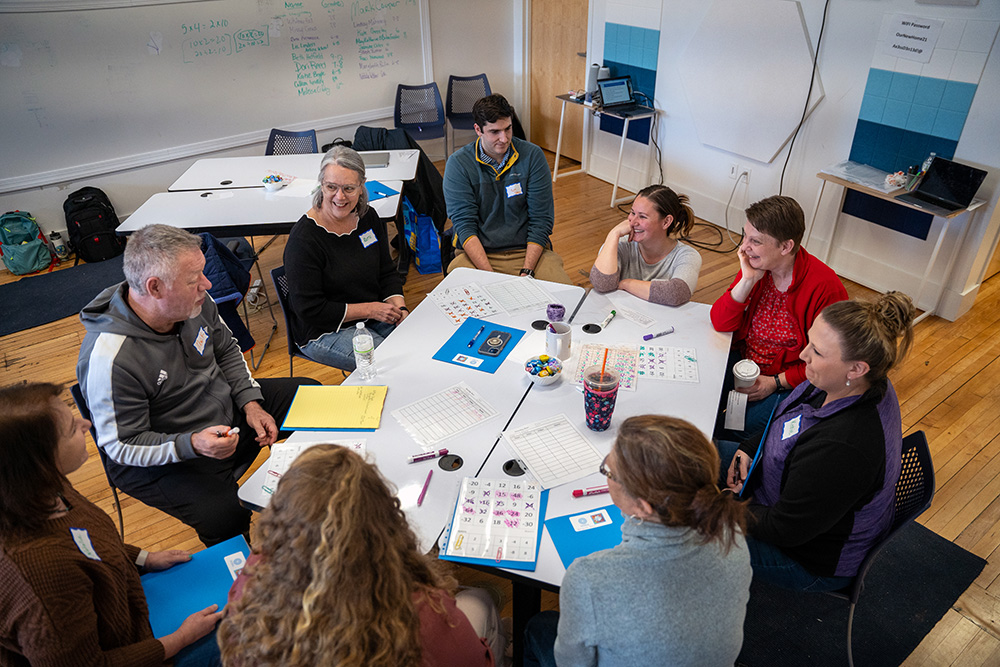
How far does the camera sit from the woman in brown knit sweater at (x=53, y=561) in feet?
4.40

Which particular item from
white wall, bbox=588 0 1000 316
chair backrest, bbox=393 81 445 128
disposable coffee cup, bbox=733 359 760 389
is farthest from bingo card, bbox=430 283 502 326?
chair backrest, bbox=393 81 445 128

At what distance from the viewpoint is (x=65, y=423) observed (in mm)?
1512

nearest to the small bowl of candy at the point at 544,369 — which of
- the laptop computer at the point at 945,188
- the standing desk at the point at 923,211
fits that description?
the standing desk at the point at 923,211

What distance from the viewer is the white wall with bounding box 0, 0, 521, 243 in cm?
516

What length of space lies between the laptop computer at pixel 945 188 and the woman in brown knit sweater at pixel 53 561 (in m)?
4.16

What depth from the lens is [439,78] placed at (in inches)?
267

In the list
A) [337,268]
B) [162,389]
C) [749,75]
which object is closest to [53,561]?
[162,389]

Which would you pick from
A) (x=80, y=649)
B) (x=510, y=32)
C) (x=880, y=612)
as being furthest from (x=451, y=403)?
(x=510, y=32)

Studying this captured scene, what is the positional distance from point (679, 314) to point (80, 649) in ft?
7.48

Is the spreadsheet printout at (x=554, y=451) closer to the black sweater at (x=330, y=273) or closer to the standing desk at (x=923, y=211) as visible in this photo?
the black sweater at (x=330, y=273)

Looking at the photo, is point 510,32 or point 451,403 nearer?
point 451,403

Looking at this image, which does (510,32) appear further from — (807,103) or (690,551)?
(690,551)

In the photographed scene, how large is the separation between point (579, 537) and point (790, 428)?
767mm

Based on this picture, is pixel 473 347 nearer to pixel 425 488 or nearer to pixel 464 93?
pixel 425 488
